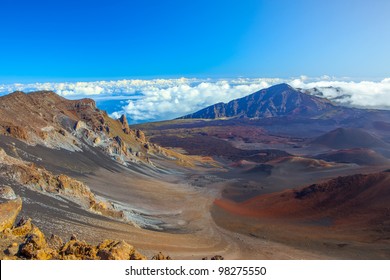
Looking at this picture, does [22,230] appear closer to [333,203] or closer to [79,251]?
[79,251]

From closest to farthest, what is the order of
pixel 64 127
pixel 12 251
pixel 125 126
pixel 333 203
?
pixel 12 251 → pixel 333 203 → pixel 64 127 → pixel 125 126

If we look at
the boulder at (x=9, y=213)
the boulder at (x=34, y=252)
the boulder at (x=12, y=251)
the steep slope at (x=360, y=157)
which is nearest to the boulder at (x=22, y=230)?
the boulder at (x=9, y=213)

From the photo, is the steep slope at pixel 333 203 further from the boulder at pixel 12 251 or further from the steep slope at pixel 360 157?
the steep slope at pixel 360 157

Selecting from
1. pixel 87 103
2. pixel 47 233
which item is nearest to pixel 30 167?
pixel 47 233

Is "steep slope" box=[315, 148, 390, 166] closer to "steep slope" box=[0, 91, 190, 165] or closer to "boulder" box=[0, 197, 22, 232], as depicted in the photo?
"steep slope" box=[0, 91, 190, 165]

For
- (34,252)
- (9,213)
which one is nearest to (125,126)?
(9,213)

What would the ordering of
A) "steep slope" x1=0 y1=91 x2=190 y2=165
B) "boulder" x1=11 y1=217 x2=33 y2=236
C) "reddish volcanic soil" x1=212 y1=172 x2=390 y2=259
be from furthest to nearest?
1. "steep slope" x1=0 y1=91 x2=190 y2=165
2. "reddish volcanic soil" x1=212 y1=172 x2=390 y2=259
3. "boulder" x1=11 y1=217 x2=33 y2=236

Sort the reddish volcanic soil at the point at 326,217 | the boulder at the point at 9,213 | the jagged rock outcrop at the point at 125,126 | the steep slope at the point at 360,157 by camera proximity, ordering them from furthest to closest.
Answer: the jagged rock outcrop at the point at 125,126
the steep slope at the point at 360,157
the reddish volcanic soil at the point at 326,217
the boulder at the point at 9,213

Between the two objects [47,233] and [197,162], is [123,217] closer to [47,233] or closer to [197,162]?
[47,233]

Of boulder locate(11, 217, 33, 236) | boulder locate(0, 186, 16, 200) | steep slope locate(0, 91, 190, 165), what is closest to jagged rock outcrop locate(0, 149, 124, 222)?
boulder locate(0, 186, 16, 200)
